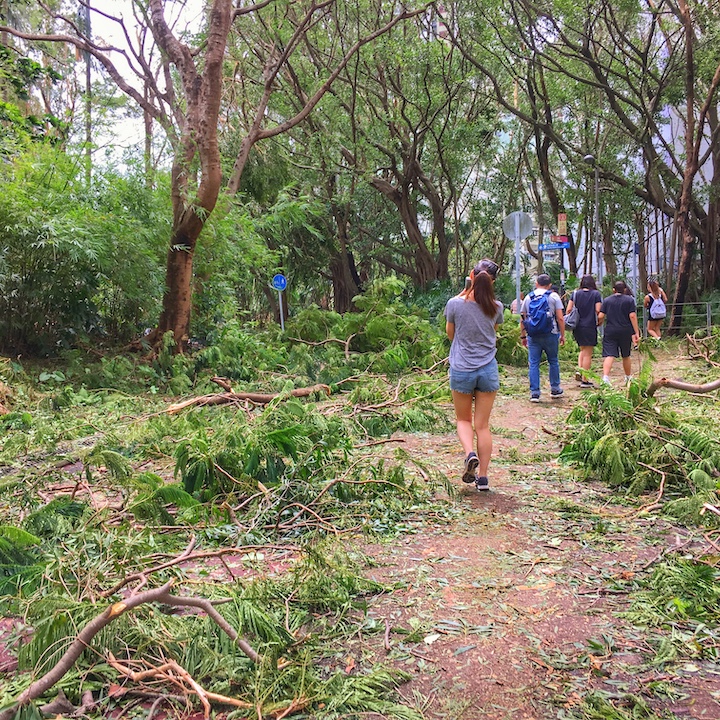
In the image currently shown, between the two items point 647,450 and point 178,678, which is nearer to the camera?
point 178,678

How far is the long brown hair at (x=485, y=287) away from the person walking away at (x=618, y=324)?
4.49 m

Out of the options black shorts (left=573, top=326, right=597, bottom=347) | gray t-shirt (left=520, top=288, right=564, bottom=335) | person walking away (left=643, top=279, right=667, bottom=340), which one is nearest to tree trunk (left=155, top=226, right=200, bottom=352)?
gray t-shirt (left=520, top=288, right=564, bottom=335)

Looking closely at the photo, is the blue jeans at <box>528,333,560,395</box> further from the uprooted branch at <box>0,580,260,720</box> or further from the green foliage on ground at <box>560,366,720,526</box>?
the uprooted branch at <box>0,580,260,720</box>

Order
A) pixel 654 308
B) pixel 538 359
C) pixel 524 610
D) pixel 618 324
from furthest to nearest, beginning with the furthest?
1. pixel 654 308
2. pixel 618 324
3. pixel 538 359
4. pixel 524 610

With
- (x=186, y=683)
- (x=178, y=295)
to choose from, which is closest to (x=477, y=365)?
(x=186, y=683)

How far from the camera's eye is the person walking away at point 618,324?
8812mm

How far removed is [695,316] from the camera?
17.2 m

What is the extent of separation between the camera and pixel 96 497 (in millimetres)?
4688

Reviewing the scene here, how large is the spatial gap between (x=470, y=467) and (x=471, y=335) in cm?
106

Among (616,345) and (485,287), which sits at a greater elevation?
(485,287)

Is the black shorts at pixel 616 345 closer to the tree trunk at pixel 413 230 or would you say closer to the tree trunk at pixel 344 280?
the tree trunk at pixel 413 230

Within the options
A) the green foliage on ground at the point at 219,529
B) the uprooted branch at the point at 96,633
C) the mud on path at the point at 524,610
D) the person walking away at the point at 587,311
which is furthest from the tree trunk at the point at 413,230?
the uprooted branch at the point at 96,633

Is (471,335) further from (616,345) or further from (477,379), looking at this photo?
(616,345)

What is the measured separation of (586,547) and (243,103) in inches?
692
